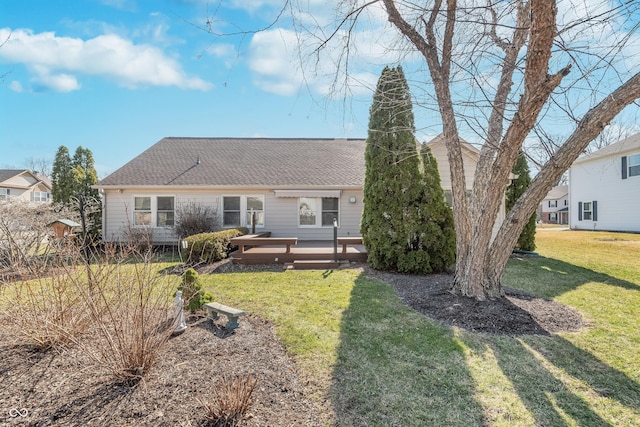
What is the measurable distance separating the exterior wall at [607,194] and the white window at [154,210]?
22.5m

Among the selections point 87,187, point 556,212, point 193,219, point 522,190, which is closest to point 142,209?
point 193,219

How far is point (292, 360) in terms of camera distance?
367 centimetres

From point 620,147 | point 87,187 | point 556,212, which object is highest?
point 620,147

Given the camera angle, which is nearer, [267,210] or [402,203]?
[402,203]

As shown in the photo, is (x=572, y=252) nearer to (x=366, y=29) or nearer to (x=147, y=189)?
(x=366, y=29)

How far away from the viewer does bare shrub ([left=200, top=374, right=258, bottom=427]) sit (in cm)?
248

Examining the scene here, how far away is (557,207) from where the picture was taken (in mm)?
52062

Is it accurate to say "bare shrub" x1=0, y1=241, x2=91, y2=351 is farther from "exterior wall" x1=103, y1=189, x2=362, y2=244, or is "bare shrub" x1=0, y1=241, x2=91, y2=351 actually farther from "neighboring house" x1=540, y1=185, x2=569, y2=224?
"neighboring house" x1=540, y1=185, x2=569, y2=224

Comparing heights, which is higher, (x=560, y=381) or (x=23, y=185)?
(x=23, y=185)

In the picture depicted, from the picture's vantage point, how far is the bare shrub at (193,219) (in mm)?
12672

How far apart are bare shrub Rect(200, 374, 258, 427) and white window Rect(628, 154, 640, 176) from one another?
2513 cm

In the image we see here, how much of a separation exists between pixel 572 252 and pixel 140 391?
14.8 meters

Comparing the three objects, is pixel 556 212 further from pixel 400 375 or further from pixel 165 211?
pixel 400 375

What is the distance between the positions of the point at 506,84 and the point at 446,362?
17.6 ft
